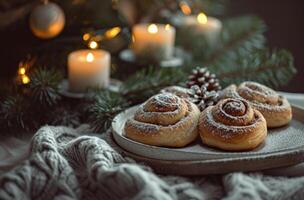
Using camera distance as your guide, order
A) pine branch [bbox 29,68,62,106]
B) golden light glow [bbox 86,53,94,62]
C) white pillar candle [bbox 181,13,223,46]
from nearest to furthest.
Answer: pine branch [bbox 29,68,62,106] < golden light glow [bbox 86,53,94,62] < white pillar candle [bbox 181,13,223,46]

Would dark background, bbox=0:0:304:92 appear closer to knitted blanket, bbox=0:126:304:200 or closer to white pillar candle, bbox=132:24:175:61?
white pillar candle, bbox=132:24:175:61

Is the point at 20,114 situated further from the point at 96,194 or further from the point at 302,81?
the point at 302,81

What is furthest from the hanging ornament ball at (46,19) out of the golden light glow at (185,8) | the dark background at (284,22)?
the dark background at (284,22)

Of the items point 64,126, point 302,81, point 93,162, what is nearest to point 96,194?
point 93,162

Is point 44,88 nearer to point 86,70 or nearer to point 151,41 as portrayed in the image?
point 86,70

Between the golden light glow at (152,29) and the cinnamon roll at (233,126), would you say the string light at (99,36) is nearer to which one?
the golden light glow at (152,29)

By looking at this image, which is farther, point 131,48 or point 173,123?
point 131,48

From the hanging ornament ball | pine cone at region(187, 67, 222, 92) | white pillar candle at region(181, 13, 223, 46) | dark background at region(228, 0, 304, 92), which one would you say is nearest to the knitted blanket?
pine cone at region(187, 67, 222, 92)
